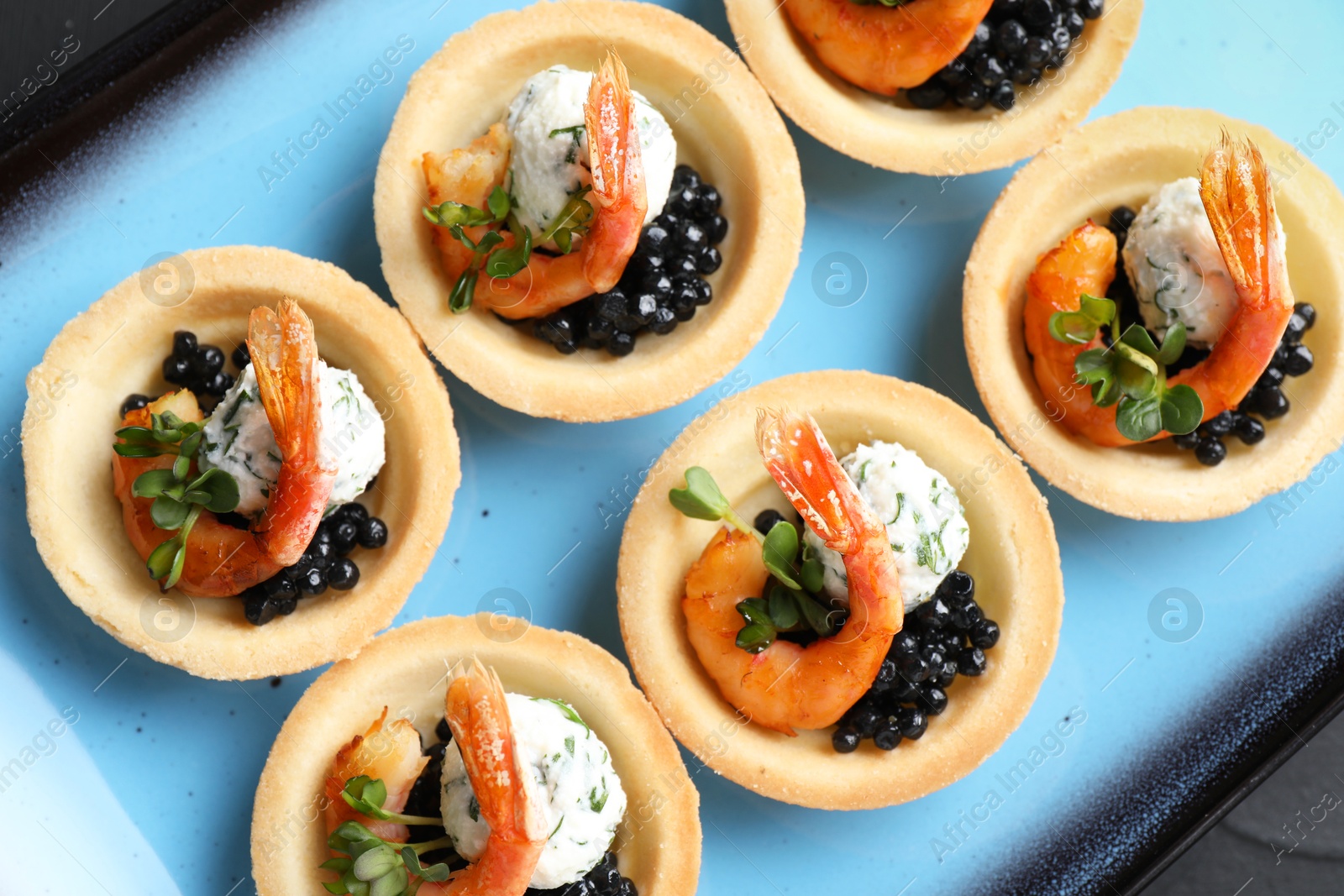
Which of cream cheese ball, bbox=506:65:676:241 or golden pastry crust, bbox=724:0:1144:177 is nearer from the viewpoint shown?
cream cheese ball, bbox=506:65:676:241

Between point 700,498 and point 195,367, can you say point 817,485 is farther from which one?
point 195,367

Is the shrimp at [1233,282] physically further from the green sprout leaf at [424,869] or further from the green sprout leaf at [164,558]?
the green sprout leaf at [164,558]

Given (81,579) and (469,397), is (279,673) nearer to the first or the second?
(81,579)

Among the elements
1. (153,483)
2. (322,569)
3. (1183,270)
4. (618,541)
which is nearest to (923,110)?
(1183,270)

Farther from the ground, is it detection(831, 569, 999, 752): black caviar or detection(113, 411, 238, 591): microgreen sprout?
detection(113, 411, 238, 591): microgreen sprout

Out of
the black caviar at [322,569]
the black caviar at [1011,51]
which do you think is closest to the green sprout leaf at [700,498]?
the black caviar at [322,569]

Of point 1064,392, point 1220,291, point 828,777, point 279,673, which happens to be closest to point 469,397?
point 279,673

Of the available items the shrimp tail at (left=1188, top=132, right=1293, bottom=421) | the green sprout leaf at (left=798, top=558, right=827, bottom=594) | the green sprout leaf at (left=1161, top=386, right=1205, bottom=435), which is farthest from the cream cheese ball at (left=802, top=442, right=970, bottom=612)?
the shrimp tail at (left=1188, top=132, right=1293, bottom=421)

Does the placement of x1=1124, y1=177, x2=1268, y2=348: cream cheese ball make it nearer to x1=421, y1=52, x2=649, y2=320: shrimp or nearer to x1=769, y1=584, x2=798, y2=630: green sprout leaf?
x1=769, y1=584, x2=798, y2=630: green sprout leaf
